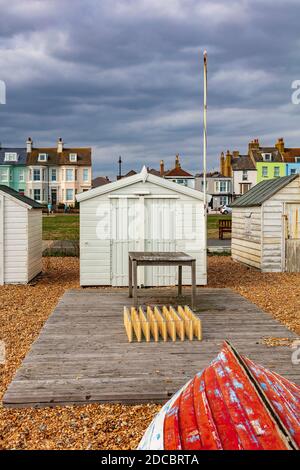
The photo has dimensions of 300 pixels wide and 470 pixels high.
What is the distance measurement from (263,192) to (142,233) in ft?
22.5

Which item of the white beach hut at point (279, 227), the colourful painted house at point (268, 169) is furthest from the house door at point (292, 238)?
the colourful painted house at point (268, 169)

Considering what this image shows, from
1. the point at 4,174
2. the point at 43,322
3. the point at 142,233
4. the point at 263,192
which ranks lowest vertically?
the point at 43,322

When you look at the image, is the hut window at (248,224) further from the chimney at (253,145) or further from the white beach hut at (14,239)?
the chimney at (253,145)

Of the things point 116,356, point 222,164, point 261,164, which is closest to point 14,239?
point 116,356

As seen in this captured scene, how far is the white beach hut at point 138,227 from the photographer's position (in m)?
14.3

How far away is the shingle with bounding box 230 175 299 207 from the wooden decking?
7.49 m

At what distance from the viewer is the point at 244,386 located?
12.2 ft

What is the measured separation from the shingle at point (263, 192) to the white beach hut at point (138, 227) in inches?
176

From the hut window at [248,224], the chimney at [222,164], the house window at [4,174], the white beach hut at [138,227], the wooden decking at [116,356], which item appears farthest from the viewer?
the chimney at [222,164]

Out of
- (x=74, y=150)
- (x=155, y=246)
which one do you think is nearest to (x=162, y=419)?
(x=155, y=246)

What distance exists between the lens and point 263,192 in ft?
63.3

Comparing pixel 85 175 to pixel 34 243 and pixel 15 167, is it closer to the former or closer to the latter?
pixel 15 167

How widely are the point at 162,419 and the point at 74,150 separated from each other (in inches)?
2929

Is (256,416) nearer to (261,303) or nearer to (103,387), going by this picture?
(103,387)
